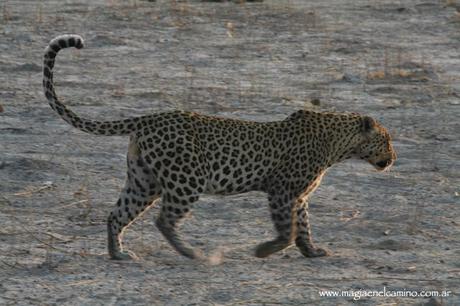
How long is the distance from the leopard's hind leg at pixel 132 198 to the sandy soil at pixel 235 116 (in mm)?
136

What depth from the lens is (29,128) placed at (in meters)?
11.3

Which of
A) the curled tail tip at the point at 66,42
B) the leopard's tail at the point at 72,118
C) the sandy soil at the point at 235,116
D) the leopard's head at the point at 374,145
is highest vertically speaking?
the curled tail tip at the point at 66,42

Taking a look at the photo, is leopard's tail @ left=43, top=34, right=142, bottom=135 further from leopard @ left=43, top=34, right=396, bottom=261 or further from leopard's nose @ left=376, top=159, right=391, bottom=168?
leopard's nose @ left=376, top=159, right=391, bottom=168

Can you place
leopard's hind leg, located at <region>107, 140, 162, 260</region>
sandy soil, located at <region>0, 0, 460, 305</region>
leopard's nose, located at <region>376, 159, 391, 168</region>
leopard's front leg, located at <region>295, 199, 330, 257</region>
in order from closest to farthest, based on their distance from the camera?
1. sandy soil, located at <region>0, 0, 460, 305</region>
2. leopard's hind leg, located at <region>107, 140, 162, 260</region>
3. leopard's front leg, located at <region>295, 199, 330, 257</region>
4. leopard's nose, located at <region>376, 159, 391, 168</region>

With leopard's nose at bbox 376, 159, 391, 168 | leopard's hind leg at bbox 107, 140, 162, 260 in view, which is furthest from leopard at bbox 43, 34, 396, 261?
leopard's nose at bbox 376, 159, 391, 168

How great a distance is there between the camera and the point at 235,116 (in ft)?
40.2

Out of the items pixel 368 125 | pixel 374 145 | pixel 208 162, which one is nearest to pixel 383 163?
pixel 374 145

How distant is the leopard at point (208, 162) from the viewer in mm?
7324

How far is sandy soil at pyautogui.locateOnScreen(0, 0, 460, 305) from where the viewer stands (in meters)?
7.14

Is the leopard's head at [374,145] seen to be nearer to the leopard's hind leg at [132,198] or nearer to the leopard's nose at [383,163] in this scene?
the leopard's nose at [383,163]

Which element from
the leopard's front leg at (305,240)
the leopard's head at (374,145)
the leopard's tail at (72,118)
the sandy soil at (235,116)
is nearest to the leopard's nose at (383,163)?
the leopard's head at (374,145)

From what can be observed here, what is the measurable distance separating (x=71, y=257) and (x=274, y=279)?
45.3 inches

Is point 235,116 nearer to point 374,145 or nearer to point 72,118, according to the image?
point 374,145

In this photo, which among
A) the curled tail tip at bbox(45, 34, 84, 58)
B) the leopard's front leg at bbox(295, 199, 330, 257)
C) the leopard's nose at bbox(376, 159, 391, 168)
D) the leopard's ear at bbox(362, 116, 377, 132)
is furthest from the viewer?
the leopard's nose at bbox(376, 159, 391, 168)
